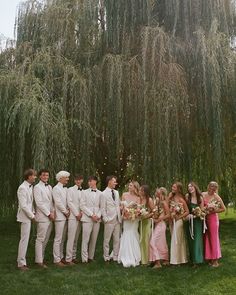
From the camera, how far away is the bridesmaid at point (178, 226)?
8.21 metres

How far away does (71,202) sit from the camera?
8.45 m

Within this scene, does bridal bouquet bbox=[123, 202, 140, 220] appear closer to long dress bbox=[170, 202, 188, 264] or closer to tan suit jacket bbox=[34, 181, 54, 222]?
Answer: long dress bbox=[170, 202, 188, 264]

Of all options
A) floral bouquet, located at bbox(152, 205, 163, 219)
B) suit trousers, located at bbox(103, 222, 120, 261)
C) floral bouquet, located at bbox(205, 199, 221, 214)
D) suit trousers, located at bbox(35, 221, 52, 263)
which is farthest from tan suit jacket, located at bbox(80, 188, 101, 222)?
floral bouquet, located at bbox(205, 199, 221, 214)

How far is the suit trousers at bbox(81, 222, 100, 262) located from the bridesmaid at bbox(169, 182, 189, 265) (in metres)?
1.32

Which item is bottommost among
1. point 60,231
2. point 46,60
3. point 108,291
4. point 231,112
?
point 108,291

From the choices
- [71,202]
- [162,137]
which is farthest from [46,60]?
[71,202]

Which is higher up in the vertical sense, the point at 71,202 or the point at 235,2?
the point at 235,2

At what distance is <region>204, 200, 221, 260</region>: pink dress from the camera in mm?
8094

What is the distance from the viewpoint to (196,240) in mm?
8148

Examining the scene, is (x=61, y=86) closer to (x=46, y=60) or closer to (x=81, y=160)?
(x=46, y=60)

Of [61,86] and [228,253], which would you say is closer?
[228,253]

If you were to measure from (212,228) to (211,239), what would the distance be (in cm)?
18

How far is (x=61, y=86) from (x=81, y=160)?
167cm

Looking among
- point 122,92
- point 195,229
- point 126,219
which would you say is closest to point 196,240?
point 195,229
